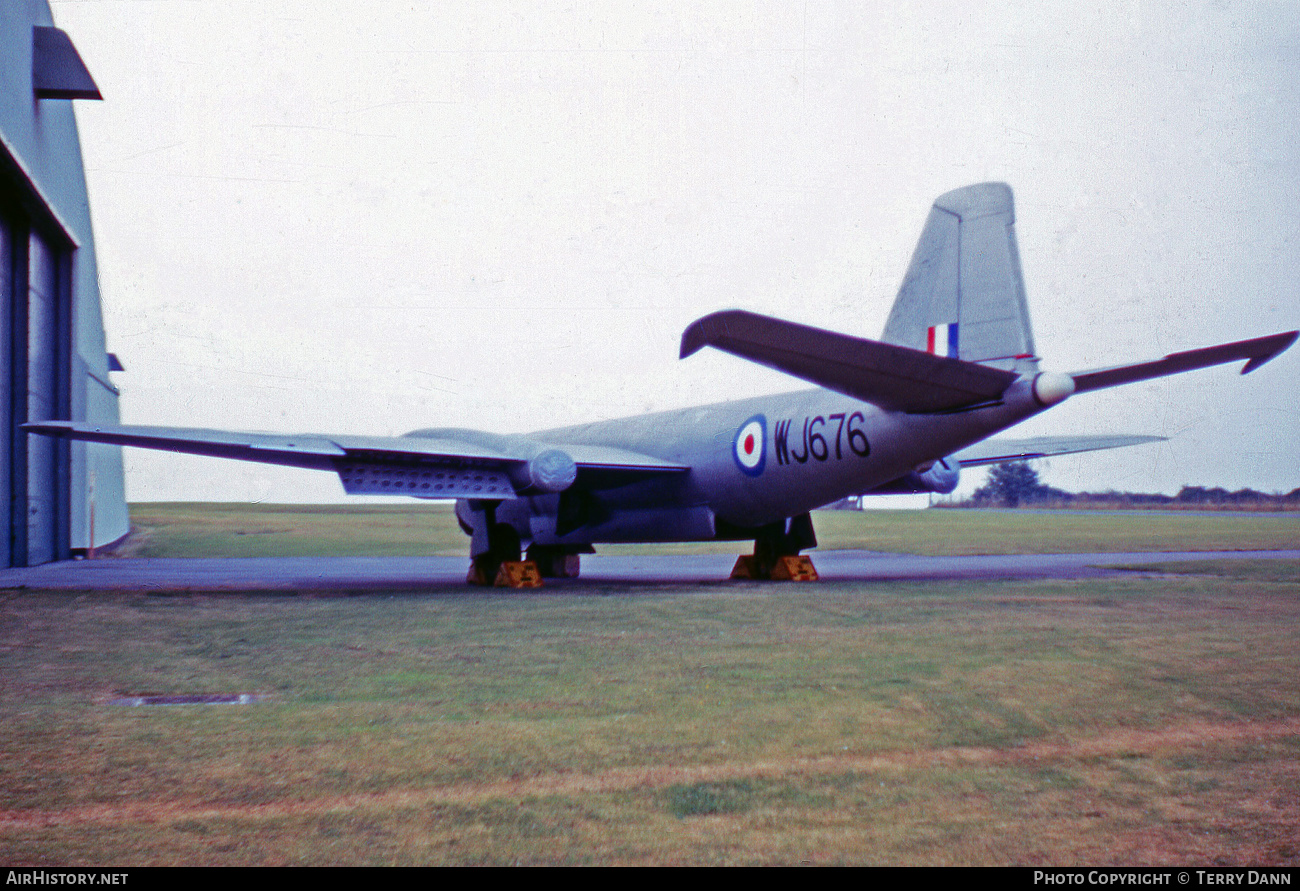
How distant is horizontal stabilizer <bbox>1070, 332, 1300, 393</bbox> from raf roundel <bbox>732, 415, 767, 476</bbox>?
487cm

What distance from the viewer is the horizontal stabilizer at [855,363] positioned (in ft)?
24.5

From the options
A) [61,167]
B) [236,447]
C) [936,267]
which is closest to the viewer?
[936,267]

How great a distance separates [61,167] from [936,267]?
2064 cm

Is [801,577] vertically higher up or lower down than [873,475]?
lower down

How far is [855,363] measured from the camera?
9109 mm

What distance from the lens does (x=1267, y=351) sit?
7.72 meters

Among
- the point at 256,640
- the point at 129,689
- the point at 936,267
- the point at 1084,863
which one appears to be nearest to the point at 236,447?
the point at 256,640

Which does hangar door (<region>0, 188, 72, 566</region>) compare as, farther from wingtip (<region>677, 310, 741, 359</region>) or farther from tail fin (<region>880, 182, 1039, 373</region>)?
tail fin (<region>880, 182, 1039, 373</region>)

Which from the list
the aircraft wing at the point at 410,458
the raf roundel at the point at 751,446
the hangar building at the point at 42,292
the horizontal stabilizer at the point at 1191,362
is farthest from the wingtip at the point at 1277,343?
the hangar building at the point at 42,292

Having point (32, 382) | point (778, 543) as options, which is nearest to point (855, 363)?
point (778, 543)

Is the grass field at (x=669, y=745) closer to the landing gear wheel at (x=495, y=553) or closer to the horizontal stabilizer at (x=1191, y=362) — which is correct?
the horizontal stabilizer at (x=1191, y=362)

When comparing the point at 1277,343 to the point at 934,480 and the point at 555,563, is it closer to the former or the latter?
the point at 934,480

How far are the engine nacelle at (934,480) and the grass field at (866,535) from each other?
672 centimetres
